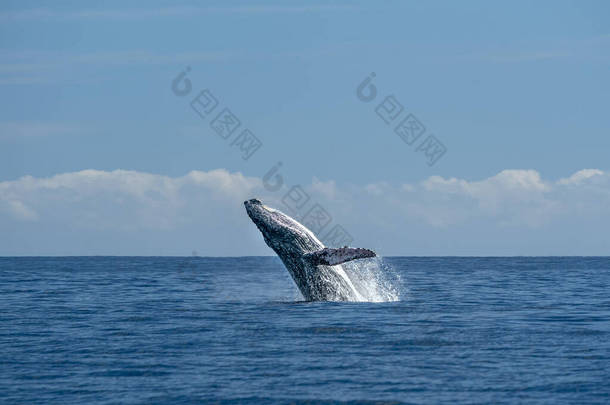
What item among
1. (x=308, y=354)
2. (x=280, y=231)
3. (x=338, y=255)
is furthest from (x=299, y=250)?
(x=308, y=354)

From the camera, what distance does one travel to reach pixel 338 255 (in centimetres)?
2062

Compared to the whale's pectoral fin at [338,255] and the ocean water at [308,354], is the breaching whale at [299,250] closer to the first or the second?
the ocean water at [308,354]

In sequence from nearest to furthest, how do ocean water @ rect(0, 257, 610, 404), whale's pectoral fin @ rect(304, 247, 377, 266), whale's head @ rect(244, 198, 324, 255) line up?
ocean water @ rect(0, 257, 610, 404)
whale's pectoral fin @ rect(304, 247, 377, 266)
whale's head @ rect(244, 198, 324, 255)

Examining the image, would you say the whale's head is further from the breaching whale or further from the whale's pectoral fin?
the whale's pectoral fin

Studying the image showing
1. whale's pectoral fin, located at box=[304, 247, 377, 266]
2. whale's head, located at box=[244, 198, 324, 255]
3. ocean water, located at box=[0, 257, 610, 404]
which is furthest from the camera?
whale's head, located at box=[244, 198, 324, 255]

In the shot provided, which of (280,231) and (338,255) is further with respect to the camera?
(280,231)

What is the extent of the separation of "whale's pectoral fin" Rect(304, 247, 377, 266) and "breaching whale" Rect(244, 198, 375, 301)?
1.53m

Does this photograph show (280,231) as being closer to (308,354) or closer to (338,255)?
(338,255)

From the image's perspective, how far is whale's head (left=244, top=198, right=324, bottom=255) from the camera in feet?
76.1

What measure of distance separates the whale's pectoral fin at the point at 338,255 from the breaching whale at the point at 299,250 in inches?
60.4

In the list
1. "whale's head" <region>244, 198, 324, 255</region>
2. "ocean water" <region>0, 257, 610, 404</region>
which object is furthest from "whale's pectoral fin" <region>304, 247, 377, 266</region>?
"whale's head" <region>244, 198, 324, 255</region>

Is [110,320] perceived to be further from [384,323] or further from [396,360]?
[396,360]

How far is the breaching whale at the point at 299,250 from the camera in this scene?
2322 centimetres

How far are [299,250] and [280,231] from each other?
2.66 feet
